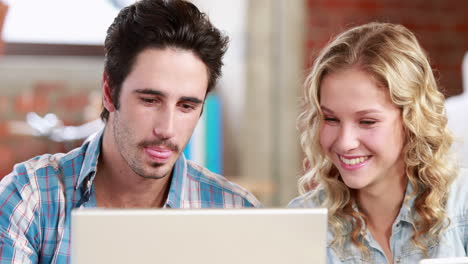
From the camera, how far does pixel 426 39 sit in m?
3.78

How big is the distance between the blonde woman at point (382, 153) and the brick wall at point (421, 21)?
199 cm

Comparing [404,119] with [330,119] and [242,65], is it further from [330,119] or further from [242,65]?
[242,65]

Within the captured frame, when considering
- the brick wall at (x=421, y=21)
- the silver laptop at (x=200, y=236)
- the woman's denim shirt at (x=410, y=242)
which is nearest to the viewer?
the silver laptop at (x=200, y=236)

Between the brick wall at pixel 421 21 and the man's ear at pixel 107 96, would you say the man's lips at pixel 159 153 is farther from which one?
the brick wall at pixel 421 21

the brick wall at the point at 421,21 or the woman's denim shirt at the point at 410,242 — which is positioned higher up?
the brick wall at the point at 421,21

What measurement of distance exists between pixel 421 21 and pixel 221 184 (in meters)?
2.42

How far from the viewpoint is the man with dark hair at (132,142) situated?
1.49 metres

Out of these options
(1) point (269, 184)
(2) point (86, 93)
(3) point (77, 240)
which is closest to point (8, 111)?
(2) point (86, 93)

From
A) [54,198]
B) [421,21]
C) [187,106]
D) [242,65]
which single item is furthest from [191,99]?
[421,21]

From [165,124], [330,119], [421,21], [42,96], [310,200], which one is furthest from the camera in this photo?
[421,21]

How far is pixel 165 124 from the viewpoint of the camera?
4.87 ft

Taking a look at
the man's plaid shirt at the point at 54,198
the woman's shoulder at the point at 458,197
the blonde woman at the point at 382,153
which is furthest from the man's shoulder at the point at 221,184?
the woman's shoulder at the point at 458,197

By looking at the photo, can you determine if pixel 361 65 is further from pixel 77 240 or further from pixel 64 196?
pixel 77 240

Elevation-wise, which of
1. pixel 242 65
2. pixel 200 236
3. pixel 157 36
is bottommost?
pixel 200 236
